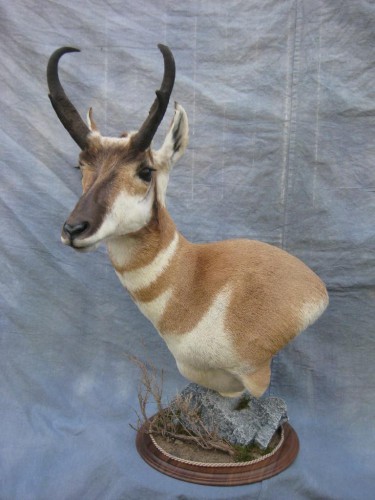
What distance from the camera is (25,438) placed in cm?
237

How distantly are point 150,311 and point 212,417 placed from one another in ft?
1.61

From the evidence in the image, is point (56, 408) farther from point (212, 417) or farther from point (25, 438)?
point (212, 417)

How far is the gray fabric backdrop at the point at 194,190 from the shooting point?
234 centimetres

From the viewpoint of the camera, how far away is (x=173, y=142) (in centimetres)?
165

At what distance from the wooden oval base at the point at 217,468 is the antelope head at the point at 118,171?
2.82ft

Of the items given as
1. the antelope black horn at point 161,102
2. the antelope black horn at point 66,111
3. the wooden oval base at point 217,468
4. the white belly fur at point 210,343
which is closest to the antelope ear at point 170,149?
the antelope black horn at point 161,102

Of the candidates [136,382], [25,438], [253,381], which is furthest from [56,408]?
[253,381]

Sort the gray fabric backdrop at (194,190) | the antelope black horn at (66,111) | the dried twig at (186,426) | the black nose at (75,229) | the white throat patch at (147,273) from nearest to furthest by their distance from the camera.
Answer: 1. the black nose at (75,229)
2. the antelope black horn at (66,111)
3. the white throat patch at (147,273)
4. the dried twig at (186,426)
5. the gray fabric backdrop at (194,190)

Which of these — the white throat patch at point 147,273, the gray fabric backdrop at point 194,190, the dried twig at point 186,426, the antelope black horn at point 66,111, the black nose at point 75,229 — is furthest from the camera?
the gray fabric backdrop at point 194,190

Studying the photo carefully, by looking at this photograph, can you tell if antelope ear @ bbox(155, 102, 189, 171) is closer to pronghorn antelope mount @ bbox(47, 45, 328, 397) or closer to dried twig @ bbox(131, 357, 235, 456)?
pronghorn antelope mount @ bbox(47, 45, 328, 397)

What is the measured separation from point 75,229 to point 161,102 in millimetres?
438

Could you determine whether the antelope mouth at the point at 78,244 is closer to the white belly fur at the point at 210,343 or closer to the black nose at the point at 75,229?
the black nose at the point at 75,229

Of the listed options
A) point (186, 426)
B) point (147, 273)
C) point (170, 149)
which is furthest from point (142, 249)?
point (186, 426)

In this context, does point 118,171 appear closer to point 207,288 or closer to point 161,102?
point 161,102
